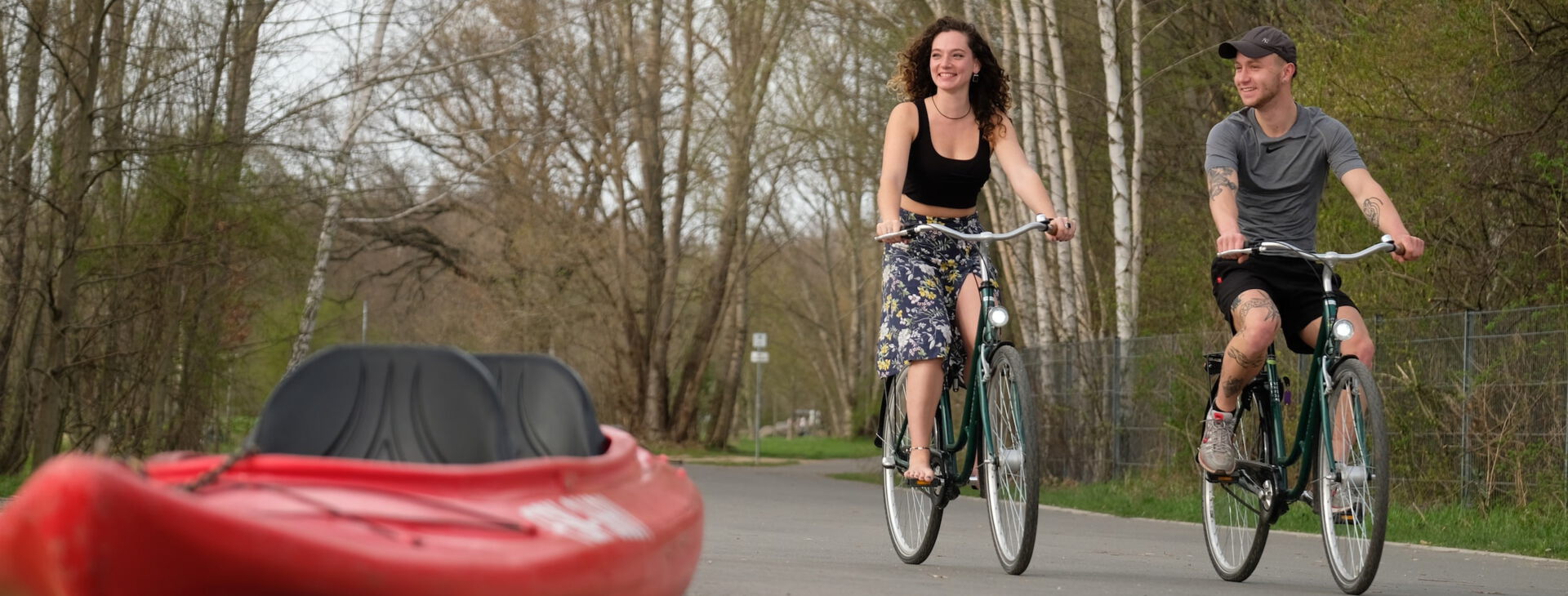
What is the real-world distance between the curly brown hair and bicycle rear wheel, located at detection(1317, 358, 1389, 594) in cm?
201

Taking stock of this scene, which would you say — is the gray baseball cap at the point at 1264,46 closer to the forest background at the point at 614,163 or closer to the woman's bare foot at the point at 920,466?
the woman's bare foot at the point at 920,466

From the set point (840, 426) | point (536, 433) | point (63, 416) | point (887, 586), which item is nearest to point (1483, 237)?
point (887, 586)

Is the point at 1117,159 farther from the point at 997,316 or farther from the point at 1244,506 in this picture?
the point at 997,316

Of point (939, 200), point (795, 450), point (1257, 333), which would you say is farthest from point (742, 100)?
point (1257, 333)

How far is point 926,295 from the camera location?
7977 mm

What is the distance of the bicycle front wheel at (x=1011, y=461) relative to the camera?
7.24 metres

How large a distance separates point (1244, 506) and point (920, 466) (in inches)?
54.6

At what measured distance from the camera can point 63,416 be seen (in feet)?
63.3

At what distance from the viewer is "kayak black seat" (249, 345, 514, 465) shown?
4.53 m

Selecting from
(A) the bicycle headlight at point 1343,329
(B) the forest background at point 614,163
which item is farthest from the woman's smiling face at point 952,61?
(B) the forest background at point 614,163

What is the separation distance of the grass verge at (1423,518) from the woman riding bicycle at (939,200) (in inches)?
113

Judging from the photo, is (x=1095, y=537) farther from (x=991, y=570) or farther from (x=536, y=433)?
(x=536, y=433)

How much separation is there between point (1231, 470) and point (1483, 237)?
8.17 meters

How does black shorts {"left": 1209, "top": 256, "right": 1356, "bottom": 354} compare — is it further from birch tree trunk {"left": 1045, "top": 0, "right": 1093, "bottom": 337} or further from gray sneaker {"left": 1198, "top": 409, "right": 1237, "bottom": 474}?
birch tree trunk {"left": 1045, "top": 0, "right": 1093, "bottom": 337}
